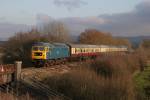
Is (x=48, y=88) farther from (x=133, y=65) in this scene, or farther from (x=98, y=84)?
(x=133, y=65)

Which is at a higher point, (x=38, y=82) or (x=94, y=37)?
(x=94, y=37)

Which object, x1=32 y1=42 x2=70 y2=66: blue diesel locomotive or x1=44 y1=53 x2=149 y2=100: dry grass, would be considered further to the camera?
x1=32 y1=42 x2=70 y2=66: blue diesel locomotive

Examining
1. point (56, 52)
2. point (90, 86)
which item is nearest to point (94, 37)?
point (56, 52)

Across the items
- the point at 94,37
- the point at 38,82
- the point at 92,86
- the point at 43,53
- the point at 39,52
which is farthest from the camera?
the point at 94,37

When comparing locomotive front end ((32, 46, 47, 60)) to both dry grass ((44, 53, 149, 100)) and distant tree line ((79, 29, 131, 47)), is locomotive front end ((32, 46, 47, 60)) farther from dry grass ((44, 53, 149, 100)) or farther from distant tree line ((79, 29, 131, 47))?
distant tree line ((79, 29, 131, 47))

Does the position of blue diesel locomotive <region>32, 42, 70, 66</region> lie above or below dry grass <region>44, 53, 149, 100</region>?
above

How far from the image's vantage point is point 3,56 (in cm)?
6059

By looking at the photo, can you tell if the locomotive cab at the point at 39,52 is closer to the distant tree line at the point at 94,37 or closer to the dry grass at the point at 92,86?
the dry grass at the point at 92,86

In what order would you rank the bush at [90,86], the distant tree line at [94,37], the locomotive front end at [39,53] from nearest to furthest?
the bush at [90,86] < the locomotive front end at [39,53] < the distant tree line at [94,37]

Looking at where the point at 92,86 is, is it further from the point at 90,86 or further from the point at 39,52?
the point at 39,52

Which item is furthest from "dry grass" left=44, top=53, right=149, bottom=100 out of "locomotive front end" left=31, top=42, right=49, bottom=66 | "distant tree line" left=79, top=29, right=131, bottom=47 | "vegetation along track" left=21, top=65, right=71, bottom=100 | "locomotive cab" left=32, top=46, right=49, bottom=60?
"distant tree line" left=79, top=29, right=131, bottom=47

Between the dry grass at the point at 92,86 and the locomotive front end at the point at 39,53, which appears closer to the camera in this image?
the dry grass at the point at 92,86

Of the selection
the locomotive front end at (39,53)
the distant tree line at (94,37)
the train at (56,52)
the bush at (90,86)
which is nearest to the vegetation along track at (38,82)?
the bush at (90,86)

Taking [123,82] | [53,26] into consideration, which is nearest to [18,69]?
[123,82]
